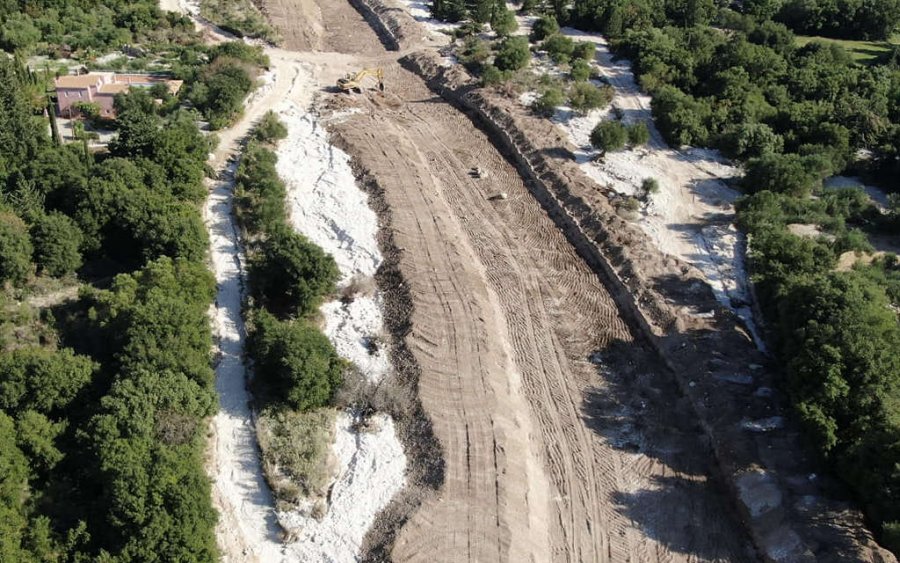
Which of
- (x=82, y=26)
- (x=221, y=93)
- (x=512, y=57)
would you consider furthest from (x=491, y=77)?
(x=82, y=26)

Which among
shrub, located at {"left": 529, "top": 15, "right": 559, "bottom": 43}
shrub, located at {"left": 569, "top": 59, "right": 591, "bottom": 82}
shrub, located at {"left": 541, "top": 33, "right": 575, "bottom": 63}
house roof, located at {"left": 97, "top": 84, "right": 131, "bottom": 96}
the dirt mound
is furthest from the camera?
the dirt mound

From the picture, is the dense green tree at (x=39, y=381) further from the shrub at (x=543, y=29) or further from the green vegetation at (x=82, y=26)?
the shrub at (x=543, y=29)

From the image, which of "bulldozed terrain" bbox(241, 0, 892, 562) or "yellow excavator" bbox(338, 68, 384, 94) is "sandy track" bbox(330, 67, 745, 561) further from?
"yellow excavator" bbox(338, 68, 384, 94)

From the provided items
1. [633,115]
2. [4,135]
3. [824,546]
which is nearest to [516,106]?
[633,115]

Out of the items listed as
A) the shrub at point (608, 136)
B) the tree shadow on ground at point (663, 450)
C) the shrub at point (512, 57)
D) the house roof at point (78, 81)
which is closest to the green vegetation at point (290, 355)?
the tree shadow on ground at point (663, 450)

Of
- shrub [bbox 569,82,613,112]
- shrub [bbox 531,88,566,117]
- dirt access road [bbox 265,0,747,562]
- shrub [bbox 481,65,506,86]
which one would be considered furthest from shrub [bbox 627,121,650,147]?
shrub [bbox 481,65,506,86]

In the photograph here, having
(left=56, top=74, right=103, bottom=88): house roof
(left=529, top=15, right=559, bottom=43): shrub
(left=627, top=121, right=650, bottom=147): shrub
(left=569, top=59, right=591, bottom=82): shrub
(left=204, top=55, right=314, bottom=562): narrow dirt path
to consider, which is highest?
(left=529, top=15, right=559, bottom=43): shrub
